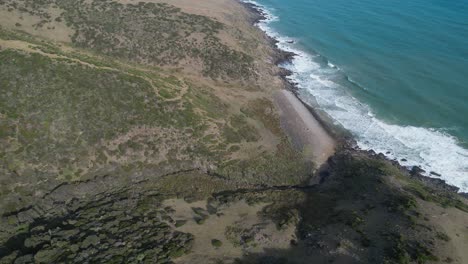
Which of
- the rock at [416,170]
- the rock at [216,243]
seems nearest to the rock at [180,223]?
the rock at [216,243]

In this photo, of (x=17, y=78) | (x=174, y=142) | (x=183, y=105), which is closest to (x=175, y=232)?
(x=174, y=142)

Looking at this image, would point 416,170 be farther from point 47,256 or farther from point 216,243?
point 47,256

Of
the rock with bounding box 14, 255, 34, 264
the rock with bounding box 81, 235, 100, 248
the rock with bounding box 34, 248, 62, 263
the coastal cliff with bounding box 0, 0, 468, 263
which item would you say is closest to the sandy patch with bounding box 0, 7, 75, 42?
the coastal cliff with bounding box 0, 0, 468, 263

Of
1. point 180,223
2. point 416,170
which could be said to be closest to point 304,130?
point 416,170

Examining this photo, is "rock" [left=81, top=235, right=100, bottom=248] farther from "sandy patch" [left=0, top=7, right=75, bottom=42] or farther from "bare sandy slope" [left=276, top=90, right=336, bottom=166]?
"sandy patch" [left=0, top=7, right=75, bottom=42]

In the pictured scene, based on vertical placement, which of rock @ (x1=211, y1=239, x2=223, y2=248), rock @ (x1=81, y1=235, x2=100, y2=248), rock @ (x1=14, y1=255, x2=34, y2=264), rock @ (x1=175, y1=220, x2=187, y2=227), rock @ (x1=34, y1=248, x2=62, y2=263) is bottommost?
rock @ (x1=14, y1=255, x2=34, y2=264)

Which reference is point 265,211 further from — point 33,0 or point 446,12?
point 446,12
